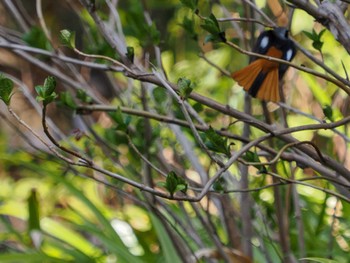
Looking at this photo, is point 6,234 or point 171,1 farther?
point 171,1

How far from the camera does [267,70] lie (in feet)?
4.26

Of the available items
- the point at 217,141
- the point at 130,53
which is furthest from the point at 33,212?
the point at 217,141

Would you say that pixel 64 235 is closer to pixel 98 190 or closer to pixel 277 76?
pixel 98 190

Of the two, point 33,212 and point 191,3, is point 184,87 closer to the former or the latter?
point 191,3

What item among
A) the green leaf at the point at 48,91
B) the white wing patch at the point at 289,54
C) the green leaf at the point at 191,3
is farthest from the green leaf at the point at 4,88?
the white wing patch at the point at 289,54

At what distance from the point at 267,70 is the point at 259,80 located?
2cm

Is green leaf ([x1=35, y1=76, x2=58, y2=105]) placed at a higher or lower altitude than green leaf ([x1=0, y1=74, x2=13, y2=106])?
lower

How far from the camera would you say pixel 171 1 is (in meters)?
3.42

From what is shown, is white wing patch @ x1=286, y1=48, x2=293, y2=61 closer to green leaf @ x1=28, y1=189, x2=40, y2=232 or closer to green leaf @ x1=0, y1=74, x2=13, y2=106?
green leaf @ x1=0, y1=74, x2=13, y2=106

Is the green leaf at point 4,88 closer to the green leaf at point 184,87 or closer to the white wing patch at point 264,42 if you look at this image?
the green leaf at point 184,87

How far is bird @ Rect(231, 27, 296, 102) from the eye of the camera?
1.29 meters

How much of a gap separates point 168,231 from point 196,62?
1413mm

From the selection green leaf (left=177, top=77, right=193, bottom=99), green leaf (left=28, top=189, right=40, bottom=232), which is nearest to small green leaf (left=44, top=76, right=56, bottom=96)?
green leaf (left=177, top=77, right=193, bottom=99)

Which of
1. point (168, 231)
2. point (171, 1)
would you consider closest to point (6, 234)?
point (168, 231)
